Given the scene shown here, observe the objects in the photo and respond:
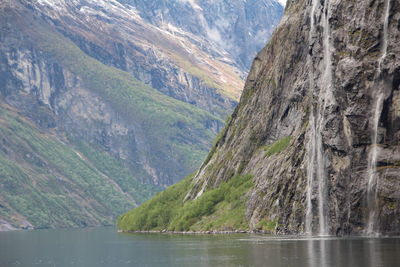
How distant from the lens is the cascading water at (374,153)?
12256 centimetres

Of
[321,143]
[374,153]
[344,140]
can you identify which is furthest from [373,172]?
[321,143]

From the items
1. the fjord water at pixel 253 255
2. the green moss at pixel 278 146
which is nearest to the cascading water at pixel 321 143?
the fjord water at pixel 253 255

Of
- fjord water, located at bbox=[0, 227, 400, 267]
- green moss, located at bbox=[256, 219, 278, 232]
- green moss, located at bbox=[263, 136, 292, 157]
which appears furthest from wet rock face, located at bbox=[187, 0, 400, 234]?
fjord water, located at bbox=[0, 227, 400, 267]

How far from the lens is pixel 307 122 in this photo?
6348 inches

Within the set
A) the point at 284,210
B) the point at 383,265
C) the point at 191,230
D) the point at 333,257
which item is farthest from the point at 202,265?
the point at 191,230

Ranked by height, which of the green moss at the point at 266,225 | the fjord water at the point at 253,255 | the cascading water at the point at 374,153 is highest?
the cascading water at the point at 374,153

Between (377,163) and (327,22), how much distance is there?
3028 cm

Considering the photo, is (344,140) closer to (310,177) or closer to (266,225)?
(310,177)

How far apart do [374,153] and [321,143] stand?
15265 mm

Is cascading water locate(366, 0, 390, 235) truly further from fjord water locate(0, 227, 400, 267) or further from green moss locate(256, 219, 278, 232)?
green moss locate(256, 219, 278, 232)

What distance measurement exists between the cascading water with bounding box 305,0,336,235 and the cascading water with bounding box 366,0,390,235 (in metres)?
9.91

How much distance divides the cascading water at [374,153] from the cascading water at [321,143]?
9.91 meters

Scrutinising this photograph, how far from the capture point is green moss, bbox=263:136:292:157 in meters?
172

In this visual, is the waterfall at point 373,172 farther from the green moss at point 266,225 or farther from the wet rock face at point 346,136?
the green moss at point 266,225
